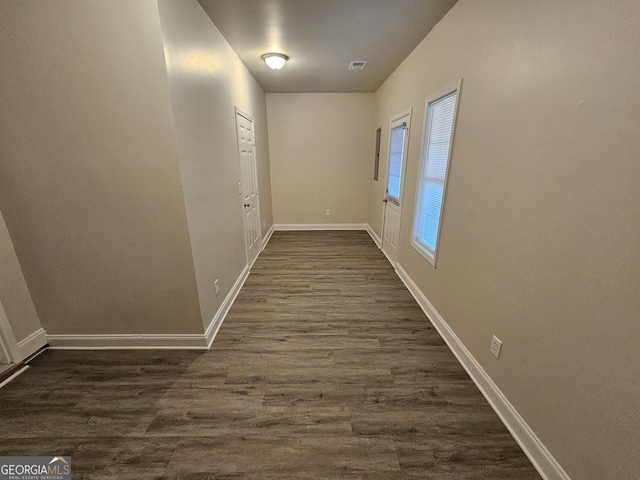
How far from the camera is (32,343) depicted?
78.0 inches

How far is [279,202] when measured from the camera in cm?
558

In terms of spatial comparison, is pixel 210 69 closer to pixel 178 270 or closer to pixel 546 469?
pixel 178 270

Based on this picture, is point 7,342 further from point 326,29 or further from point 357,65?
point 357,65

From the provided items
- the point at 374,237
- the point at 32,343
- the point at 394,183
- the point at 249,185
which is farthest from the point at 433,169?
the point at 32,343

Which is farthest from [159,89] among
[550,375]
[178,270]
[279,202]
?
[279,202]

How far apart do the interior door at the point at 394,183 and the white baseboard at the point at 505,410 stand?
5.02 feet

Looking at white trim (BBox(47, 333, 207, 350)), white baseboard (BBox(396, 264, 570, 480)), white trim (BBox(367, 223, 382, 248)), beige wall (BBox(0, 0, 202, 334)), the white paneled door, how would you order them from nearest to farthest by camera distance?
white baseboard (BBox(396, 264, 570, 480)), beige wall (BBox(0, 0, 202, 334)), white trim (BBox(47, 333, 207, 350)), the white paneled door, white trim (BBox(367, 223, 382, 248))

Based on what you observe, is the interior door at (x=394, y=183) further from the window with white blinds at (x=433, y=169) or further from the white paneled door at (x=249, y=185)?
the white paneled door at (x=249, y=185)

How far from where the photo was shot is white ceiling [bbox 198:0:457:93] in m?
2.09

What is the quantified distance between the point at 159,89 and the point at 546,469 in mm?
2932

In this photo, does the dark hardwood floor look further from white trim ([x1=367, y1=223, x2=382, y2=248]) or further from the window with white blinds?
white trim ([x1=367, y1=223, x2=382, y2=248])

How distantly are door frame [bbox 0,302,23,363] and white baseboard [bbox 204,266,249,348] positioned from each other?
130cm

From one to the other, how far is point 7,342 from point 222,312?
144 centimetres

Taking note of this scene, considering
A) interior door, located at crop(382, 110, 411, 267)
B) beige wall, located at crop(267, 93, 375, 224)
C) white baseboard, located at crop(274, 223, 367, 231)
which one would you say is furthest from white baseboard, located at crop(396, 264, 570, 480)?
beige wall, located at crop(267, 93, 375, 224)
